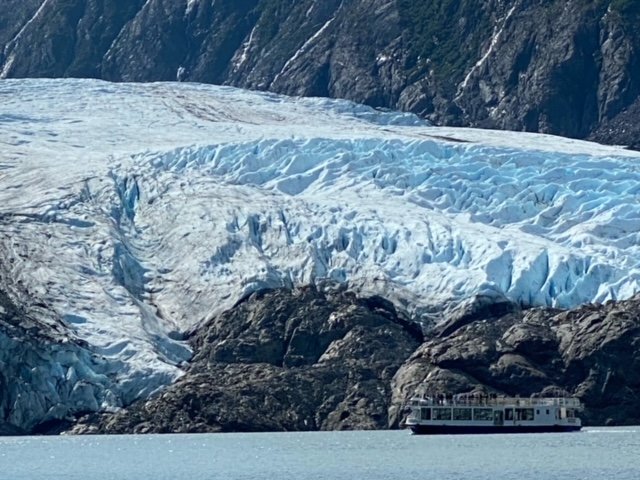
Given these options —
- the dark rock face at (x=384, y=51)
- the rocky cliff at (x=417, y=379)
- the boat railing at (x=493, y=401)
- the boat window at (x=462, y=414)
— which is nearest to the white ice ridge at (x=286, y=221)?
the rocky cliff at (x=417, y=379)

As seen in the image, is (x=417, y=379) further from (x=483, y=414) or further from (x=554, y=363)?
(x=554, y=363)

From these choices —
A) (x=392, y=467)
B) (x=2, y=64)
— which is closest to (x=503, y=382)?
(x=392, y=467)

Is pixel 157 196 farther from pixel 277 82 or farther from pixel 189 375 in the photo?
pixel 277 82

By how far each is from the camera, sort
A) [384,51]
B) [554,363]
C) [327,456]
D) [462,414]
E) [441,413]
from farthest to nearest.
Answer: [384,51]
[554,363]
[462,414]
[441,413]
[327,456]

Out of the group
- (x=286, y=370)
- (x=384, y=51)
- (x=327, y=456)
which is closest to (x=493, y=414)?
(x=286, y=370)

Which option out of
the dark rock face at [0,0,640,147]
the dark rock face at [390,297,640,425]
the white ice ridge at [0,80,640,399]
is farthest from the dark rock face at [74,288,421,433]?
the dark rock face at [0,0,640,147]

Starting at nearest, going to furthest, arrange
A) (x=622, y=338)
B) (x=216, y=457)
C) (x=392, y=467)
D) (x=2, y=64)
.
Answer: (x=392, y=467) → (x=216, y=457) → (x=622, y=338) → (x=2, y=64)
